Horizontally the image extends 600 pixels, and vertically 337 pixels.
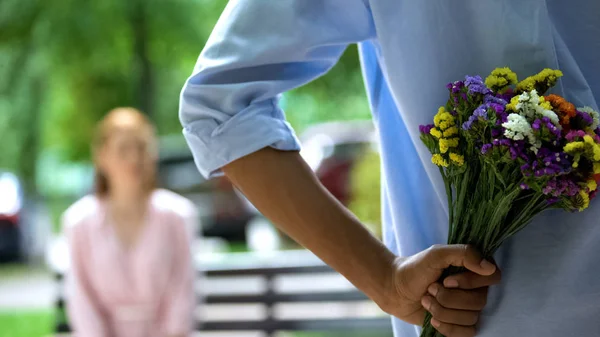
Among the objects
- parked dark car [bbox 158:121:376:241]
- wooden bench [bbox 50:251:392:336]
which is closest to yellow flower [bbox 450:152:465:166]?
wooden bench [bbox 50:251:392:336]

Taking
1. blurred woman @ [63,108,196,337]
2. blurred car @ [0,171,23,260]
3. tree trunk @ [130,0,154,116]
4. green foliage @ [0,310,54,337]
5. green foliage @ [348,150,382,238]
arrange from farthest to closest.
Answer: blurred car @ [0,171,23,260] < tree trunk @ [130,0,154,116] < green foliage @ [0,310,54,337] < green foliage @ [348,150,382,238] < blurred woman @ [63,108,196,337]

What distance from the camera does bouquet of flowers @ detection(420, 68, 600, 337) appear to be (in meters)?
0.89

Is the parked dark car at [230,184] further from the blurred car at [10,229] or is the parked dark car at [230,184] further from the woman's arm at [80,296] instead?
the woman's arm at [80,296]

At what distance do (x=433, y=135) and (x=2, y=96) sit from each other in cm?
928

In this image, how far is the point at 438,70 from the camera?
100cm

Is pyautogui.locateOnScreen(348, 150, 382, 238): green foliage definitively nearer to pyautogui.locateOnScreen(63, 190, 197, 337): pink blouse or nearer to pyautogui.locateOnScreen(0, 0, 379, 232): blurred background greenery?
pyautogui.locateOnScreen(0, 0, 379, 232): blurred background greenery

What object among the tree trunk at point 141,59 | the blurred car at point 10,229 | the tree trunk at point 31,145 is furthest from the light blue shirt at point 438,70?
the blurred car at point 10,229

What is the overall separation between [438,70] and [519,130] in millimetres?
145

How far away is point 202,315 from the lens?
4688 millimetres

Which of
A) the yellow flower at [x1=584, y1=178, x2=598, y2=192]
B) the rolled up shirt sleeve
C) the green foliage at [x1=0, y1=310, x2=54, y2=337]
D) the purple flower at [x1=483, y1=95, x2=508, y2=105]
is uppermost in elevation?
the rolled up shirt sleeve

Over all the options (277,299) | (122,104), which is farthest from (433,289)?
(122,104)

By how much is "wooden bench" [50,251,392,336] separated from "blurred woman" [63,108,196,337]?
460 mm

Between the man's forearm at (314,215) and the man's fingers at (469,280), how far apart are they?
0.25 feet

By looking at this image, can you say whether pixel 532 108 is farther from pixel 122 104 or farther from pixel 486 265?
pixel 122 104
